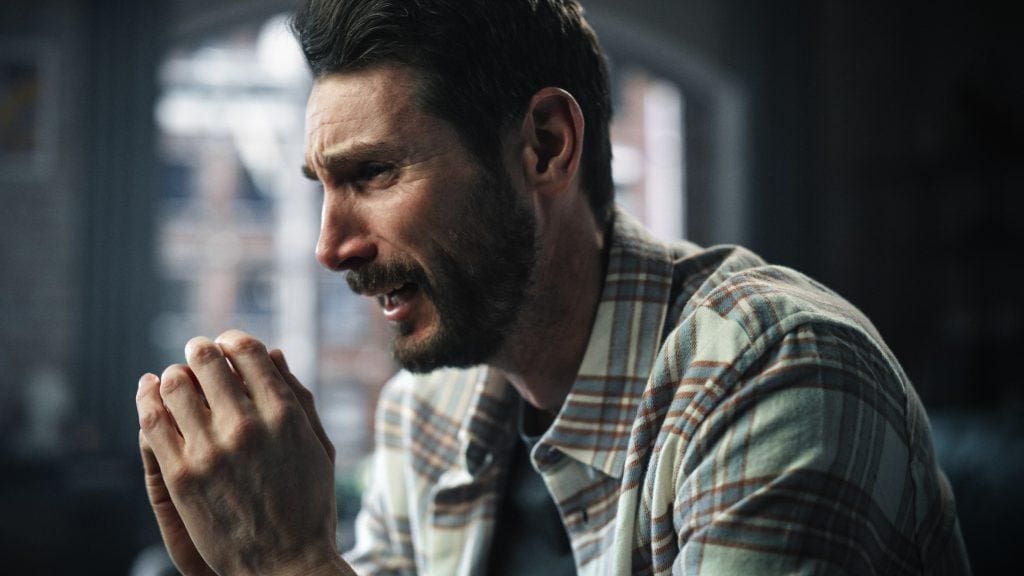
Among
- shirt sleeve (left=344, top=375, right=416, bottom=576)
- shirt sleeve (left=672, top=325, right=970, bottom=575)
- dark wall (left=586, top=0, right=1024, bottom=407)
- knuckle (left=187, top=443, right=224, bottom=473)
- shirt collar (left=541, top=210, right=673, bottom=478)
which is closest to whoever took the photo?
shirt sleeve (left=672, top=325, right=970, bottom=575)

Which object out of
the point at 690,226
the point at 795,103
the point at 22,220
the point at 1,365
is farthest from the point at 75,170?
the point at 795,103

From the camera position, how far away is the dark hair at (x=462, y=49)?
104 centimetres

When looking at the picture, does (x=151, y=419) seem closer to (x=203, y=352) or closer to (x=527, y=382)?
(x=203, y=352)

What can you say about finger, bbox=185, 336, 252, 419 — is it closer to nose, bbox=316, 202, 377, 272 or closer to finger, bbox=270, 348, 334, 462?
finger, bbox=270, 348, 334, 462

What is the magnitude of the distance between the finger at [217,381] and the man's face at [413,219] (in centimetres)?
17

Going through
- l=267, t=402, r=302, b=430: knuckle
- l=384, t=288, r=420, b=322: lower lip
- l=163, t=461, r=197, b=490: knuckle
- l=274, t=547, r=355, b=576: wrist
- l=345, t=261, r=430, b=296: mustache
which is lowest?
l=274, t=547, r=355, b=576: wrist

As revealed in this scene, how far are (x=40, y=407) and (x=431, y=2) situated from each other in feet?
8.81

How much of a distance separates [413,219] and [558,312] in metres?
0.21

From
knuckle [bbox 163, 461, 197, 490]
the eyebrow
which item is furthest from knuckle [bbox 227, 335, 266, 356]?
the eyebrow

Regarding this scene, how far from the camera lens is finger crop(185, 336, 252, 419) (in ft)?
2.98

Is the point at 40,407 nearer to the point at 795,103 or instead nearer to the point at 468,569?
the point at 468,569

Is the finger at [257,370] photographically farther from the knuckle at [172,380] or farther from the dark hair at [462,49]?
the dark hair at [462,49]

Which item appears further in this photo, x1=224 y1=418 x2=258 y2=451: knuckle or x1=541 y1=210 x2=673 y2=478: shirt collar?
x1=541 y1=210 x2=673 y2=478: shirt collar

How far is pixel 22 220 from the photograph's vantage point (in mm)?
3307
